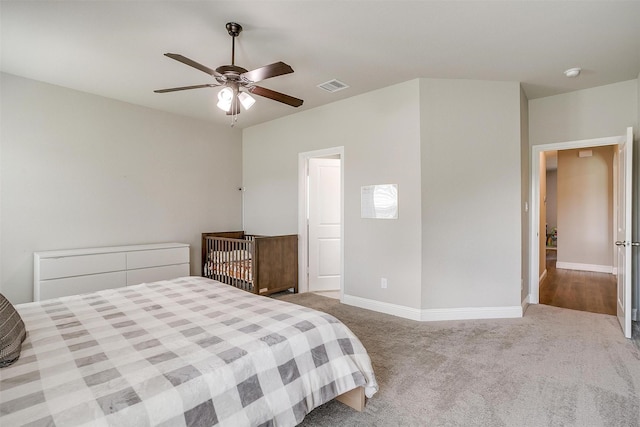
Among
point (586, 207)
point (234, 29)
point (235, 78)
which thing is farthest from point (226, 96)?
point (586, 207)

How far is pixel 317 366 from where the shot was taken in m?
1.66

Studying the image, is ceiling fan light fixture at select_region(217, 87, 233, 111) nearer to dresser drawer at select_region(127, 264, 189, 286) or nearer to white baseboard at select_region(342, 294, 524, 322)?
dresser drawer at select_region(127, 264, 189, 286)

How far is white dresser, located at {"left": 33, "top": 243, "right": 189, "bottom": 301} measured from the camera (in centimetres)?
334

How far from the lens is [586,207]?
20.1ft

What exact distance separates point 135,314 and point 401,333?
2357 mm

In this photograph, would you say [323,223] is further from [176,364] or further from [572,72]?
[176,364]

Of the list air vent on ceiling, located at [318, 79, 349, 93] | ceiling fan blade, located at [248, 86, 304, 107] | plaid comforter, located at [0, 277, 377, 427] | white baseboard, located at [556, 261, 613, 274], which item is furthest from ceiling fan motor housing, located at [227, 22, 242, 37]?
white baseboard, located at [556, 261, 613, 274]

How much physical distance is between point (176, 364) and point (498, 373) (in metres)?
2.27

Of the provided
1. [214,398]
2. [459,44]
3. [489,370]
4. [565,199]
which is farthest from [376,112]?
[565,199]

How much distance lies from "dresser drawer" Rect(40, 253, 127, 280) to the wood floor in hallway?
540 centimetres

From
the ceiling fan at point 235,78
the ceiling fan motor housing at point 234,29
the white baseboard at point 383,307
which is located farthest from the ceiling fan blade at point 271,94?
the white baseboard at point 383,307

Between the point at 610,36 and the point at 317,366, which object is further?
the point at 610,36

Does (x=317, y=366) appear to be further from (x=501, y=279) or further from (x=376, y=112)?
(x=376, y=112)

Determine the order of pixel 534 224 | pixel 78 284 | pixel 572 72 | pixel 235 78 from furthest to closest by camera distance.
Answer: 1. pixel 534 224
2. pixel 78 284
3. pixel 572 72
4. pixel 235 78
